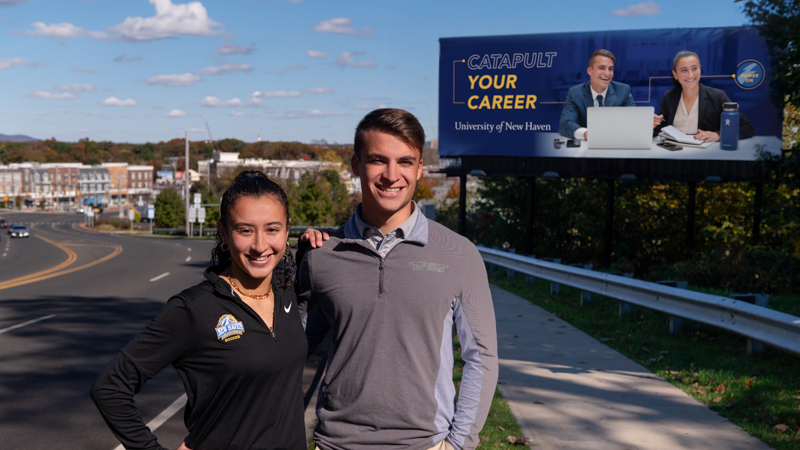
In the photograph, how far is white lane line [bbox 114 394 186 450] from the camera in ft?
20.9

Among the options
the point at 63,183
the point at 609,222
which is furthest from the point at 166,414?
the point at 63,183

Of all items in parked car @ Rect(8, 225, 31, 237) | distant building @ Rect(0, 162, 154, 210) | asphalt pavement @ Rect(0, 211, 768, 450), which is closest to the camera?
asphalt pavement @ Rect(0, 211, 768, 450)

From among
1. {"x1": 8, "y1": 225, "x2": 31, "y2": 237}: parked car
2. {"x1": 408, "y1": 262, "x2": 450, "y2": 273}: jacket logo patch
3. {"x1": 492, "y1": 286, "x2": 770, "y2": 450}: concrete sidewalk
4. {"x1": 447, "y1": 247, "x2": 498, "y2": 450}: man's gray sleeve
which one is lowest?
{"x1": 8, "y1": 225, "x2": 31, "y2": 237}: parked car

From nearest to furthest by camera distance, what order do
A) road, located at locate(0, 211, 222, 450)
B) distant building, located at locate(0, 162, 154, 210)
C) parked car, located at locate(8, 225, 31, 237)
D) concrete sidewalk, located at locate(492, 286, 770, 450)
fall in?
concrete sidewalk, located at locate(492, 286, 770, 450), road, located at locate(0, 211, 222, 450), parked car, located at locate(8, 225, 31, 237), distant building, located at locate(0, 162, 154, 210)

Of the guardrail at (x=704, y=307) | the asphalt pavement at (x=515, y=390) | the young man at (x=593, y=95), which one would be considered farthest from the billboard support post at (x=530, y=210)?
the guardrail at (x=704, y=307)

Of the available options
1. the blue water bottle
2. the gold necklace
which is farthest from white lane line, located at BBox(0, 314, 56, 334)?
the blue water bottle

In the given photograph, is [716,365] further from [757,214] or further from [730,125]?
[730,125]

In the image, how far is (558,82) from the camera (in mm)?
19531

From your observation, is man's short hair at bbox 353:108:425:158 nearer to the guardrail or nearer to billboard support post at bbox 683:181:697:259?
the guardrail

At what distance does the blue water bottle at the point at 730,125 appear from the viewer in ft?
58.3

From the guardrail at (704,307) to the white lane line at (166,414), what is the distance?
580 cm

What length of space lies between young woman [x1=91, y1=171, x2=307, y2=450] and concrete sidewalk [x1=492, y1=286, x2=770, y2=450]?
3.22 metres

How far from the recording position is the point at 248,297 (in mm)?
2703

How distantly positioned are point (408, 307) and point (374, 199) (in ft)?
1.63
